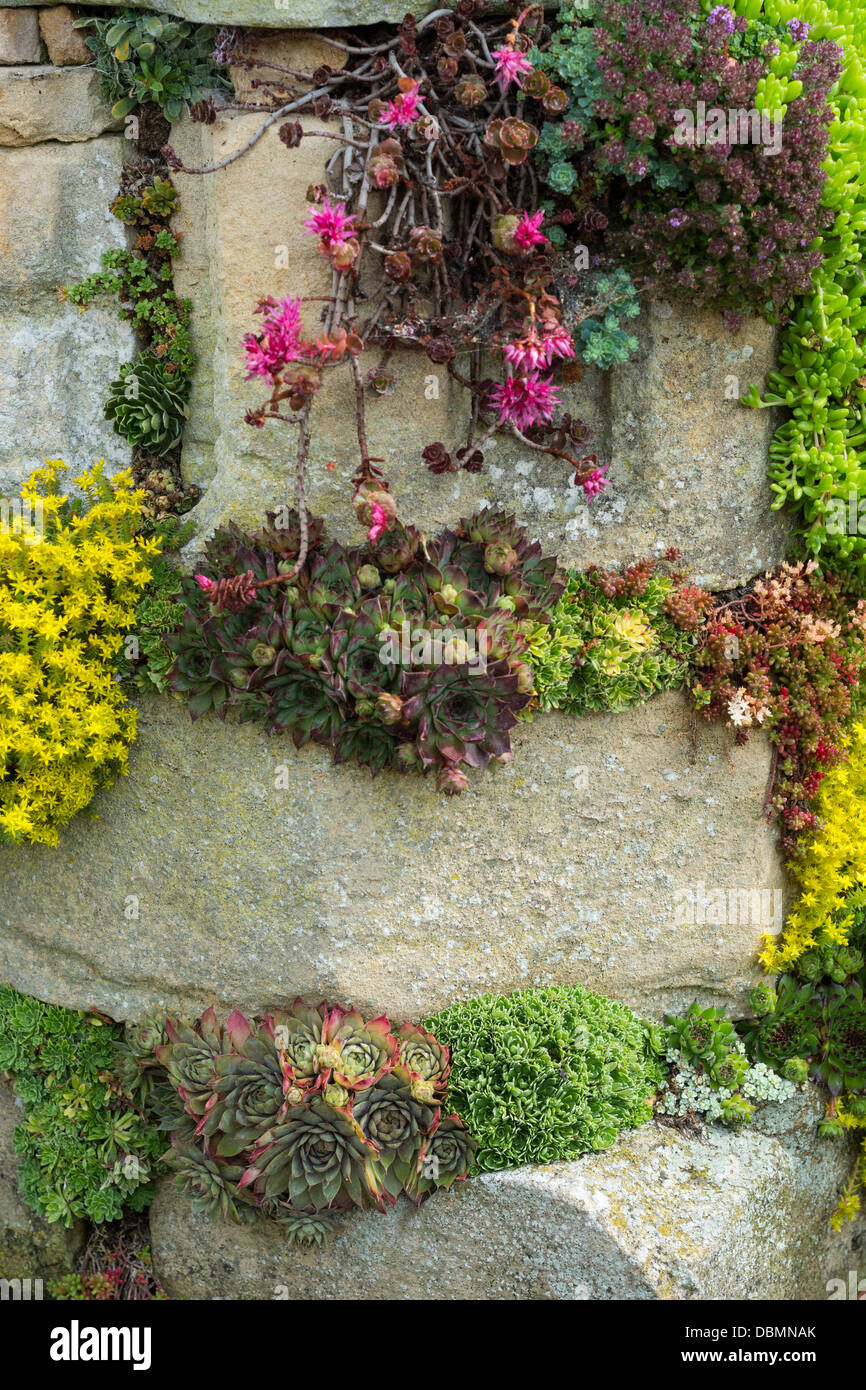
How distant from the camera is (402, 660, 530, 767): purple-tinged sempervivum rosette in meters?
3.64

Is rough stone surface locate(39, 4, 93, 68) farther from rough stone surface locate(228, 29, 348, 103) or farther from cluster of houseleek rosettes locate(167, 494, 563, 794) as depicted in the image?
cluster of houseleek rosettes locate(167, 494, 563, 794)

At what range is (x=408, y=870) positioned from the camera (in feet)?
13.5

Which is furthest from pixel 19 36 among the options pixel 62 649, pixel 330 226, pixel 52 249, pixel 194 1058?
pixel 194 1058

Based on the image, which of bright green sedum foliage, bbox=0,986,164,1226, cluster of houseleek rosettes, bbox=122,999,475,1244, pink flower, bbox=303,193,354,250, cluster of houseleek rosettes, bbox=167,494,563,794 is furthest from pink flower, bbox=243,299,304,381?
bright green sedum foliage, bbox=0,986,164,1226

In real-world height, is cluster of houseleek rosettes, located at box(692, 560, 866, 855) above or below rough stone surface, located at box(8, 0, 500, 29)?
below

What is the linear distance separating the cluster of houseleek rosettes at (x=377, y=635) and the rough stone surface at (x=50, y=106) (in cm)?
196

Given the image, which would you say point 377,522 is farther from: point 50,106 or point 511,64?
point 50,106

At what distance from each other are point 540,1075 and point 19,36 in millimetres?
4843

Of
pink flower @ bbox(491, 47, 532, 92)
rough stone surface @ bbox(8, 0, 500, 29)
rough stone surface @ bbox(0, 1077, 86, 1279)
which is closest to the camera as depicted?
pink flower @ bbox(491, 47, 532, 92)

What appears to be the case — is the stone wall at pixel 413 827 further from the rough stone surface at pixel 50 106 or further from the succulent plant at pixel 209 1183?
the succulent plant at pixel 209 1183

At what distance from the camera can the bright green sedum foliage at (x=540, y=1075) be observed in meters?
3.94

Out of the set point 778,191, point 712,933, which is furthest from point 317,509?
point 712,933

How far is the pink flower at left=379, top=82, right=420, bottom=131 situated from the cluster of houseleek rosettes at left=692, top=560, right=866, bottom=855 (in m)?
2.23

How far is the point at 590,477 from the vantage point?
3.86m
